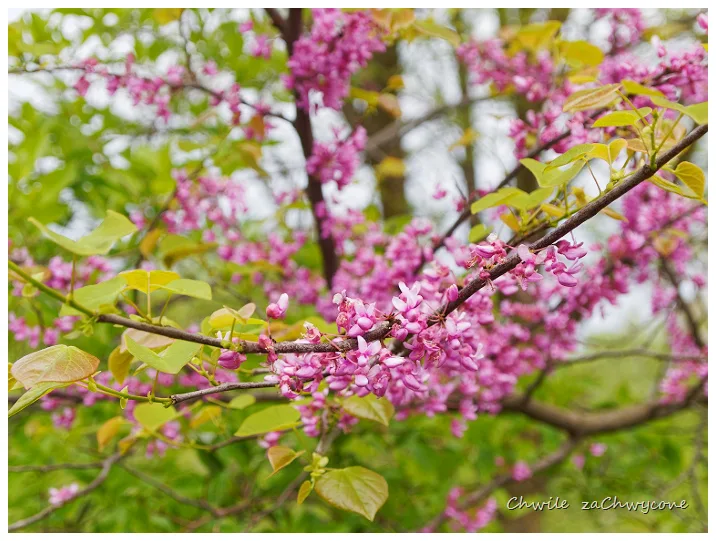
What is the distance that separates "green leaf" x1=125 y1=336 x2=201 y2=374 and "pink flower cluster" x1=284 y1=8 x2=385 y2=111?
124 centimetres

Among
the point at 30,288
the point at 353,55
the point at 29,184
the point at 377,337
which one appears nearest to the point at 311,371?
the point at 377,337

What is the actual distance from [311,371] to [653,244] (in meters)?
1.95

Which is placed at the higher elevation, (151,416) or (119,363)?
(119,363)

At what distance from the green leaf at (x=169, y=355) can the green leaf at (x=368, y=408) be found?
0.44m

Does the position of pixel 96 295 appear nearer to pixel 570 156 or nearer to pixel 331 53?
pixel 570 156

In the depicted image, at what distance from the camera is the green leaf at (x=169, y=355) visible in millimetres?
838

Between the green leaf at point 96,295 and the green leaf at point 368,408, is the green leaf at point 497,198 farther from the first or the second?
the green leaf at point 96,295

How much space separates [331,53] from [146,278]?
4.01 ft

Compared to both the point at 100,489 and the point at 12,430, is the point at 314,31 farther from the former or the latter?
the point at 12,430

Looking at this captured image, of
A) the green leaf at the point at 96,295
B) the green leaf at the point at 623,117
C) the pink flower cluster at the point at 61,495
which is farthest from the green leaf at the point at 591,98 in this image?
the pink flower cluster at the point at 61,495

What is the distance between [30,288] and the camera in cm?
90

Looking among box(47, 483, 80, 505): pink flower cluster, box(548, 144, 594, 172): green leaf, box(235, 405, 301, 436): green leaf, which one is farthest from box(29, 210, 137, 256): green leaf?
box(47, 483, 80, 505): pink flower cluster

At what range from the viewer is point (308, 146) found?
2.06 m

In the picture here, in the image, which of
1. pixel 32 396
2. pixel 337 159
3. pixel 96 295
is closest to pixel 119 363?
pixel 32 396
